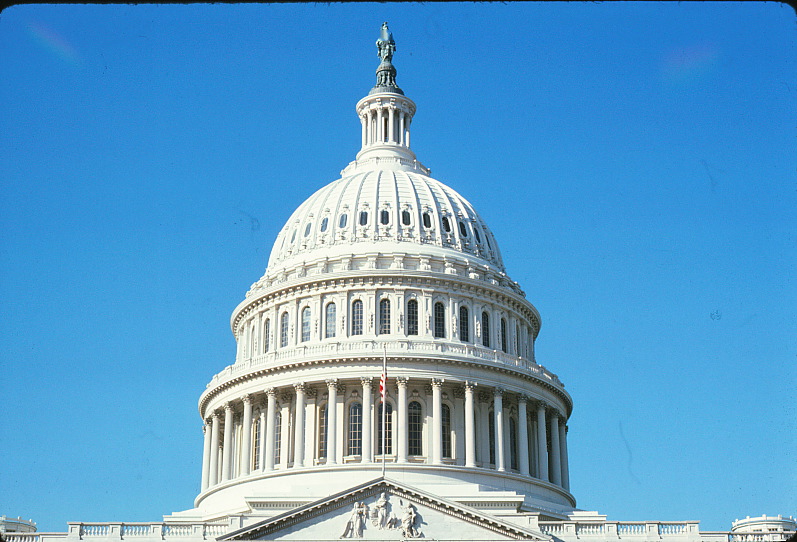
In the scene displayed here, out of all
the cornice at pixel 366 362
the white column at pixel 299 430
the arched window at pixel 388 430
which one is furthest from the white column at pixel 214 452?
the arched window at pixel 388 430

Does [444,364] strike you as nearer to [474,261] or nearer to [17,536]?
[474,261]

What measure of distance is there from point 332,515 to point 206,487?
1070 inches

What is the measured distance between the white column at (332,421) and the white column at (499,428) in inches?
443

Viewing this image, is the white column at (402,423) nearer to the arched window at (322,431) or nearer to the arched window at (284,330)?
the arched window at (322,431)

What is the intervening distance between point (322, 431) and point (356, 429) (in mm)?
2480

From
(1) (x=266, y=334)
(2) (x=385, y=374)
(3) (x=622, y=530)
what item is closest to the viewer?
(3) (x=622, y=530)

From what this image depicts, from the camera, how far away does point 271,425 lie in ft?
265

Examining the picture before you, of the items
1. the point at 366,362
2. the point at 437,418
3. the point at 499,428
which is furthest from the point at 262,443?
the point at 499,428

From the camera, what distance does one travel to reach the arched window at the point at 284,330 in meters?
84.8

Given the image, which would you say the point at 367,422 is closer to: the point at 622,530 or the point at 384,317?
the point at 384,317

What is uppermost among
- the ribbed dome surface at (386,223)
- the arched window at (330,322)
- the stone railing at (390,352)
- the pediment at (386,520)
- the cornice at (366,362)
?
the ribbed dome surface at (386,223)

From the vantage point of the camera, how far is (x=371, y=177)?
91.6 m

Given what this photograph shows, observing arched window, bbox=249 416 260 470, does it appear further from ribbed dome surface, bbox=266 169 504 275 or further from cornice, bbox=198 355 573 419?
ribbed dome surface, bbox=266 169 504 275

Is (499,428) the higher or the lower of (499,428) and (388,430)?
the higher
